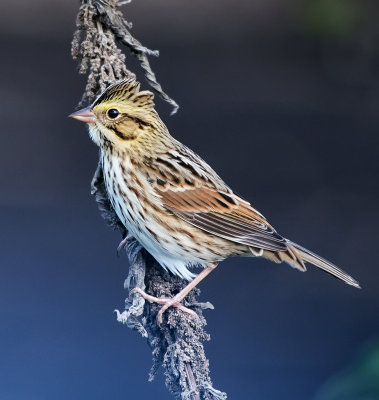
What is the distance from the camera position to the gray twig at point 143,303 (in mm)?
944

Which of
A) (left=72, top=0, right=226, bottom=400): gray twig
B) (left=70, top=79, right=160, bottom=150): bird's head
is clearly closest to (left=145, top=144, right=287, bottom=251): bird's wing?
(left=70, top=79, right=160, bottom=150): bird's head

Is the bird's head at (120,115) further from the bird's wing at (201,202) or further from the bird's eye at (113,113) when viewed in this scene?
the bird's wing at (201,202)

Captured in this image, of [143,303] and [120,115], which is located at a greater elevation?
[120,115]

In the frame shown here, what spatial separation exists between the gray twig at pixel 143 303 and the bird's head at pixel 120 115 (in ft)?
0.09

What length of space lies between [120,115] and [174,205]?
253mm

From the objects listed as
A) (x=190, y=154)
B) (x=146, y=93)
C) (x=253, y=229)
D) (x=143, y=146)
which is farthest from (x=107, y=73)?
(x=253, y=229)

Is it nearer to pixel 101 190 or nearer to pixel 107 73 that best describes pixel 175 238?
pixel 101 190

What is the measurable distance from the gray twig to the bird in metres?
0.06

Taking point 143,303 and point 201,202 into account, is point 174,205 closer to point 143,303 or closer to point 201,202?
point 201,202

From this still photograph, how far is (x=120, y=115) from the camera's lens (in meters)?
1.07

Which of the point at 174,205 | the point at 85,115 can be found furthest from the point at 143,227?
the point at 85,115

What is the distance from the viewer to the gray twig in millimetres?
944

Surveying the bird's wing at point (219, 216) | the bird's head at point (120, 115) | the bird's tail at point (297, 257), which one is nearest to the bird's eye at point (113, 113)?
the bird's head at point (120, 115)

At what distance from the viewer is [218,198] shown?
51.1 inches
